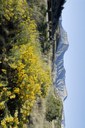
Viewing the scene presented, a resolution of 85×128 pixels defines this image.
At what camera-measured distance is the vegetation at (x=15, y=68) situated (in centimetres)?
1376

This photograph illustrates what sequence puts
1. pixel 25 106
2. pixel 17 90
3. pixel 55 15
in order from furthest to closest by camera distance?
pixel 55 15 → pixel 25 106 → pixel 17 90

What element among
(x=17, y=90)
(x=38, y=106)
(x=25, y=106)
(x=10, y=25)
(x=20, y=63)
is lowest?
(x=38, y=106)

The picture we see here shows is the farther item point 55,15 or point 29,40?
point 55,15

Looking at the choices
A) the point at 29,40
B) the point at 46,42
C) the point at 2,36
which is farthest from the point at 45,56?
the point at 2,36

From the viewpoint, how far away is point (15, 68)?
14133 mm

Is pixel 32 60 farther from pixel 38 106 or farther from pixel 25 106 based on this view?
pixel 38 106

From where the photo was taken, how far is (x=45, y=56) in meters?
24.2

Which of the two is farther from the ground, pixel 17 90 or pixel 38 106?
pixel 17 90

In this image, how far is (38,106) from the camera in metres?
18.7

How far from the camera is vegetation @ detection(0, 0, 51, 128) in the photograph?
13.8 m

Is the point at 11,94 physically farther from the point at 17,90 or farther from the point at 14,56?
the point at 14,56

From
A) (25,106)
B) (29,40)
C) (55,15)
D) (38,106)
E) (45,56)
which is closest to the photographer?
(25,106)

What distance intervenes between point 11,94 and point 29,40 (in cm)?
300

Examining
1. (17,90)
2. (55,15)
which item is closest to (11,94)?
(17,90)
